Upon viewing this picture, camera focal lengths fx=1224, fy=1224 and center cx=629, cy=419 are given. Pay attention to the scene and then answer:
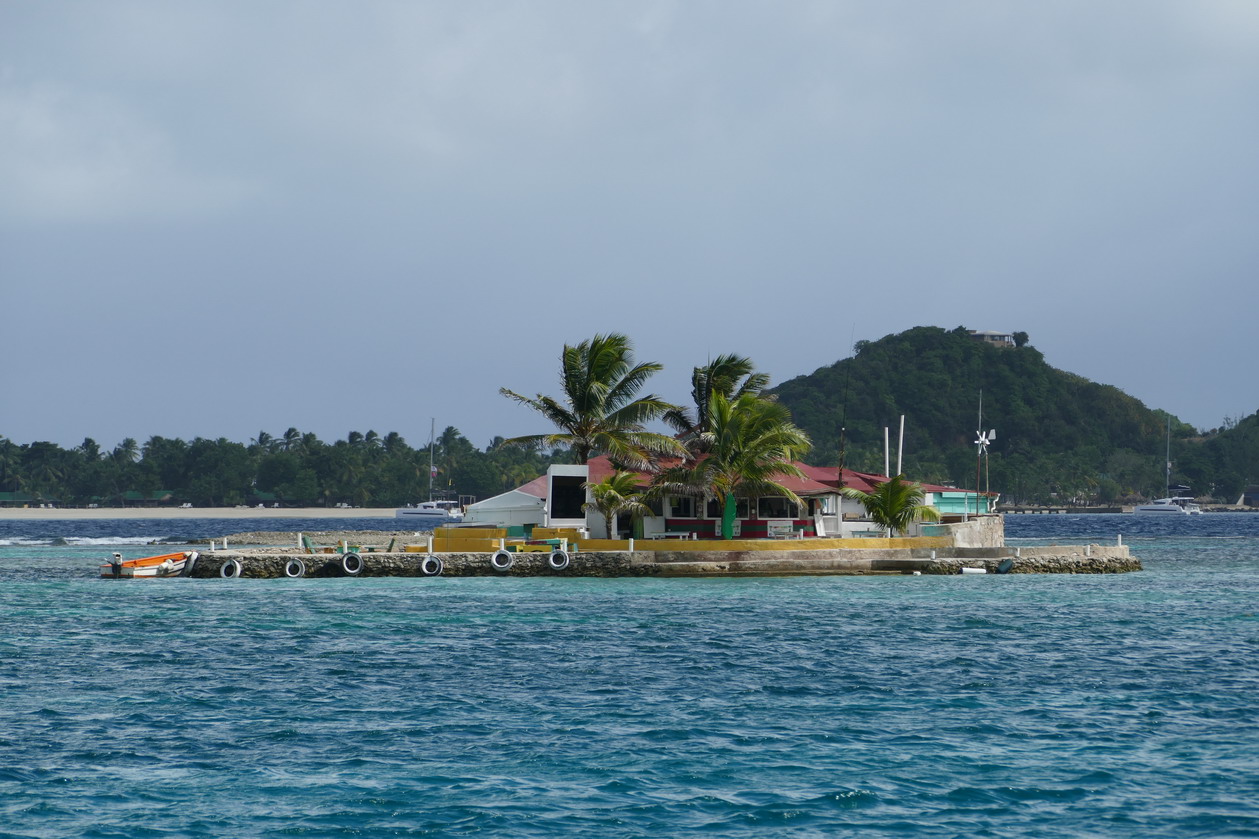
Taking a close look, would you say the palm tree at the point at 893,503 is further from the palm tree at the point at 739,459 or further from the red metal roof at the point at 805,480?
the palm tree at the point at 739,459

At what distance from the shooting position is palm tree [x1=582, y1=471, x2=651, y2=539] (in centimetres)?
4959

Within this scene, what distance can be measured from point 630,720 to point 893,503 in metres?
35.3

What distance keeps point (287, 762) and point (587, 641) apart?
12797 mm

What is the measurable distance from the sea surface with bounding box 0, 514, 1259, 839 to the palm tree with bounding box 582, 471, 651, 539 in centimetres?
1252

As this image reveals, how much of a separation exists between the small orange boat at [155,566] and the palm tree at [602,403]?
14071 millimetres

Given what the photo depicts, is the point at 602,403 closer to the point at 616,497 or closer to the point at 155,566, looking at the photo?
the point at 616,497

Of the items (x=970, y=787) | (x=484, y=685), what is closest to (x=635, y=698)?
(x=484, y=685)

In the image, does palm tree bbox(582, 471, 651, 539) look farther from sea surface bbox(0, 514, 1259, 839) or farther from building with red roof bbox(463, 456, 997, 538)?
sea surface bbox(0, 514, 1259, 839)

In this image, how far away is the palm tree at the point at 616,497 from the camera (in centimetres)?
4959

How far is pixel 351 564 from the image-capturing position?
47156 millimetres

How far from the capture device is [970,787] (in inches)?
595

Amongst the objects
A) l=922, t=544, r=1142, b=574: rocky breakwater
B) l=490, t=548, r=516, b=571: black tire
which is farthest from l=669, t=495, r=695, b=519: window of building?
l=922, t=544, r=1142, b=574: rocky breakwater

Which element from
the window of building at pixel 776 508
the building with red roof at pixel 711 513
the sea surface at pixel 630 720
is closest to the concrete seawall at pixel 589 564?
the building with red roof at pixel 711 513

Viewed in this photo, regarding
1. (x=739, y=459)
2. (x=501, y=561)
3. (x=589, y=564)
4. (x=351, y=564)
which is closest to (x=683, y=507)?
(x=739, y=459)
